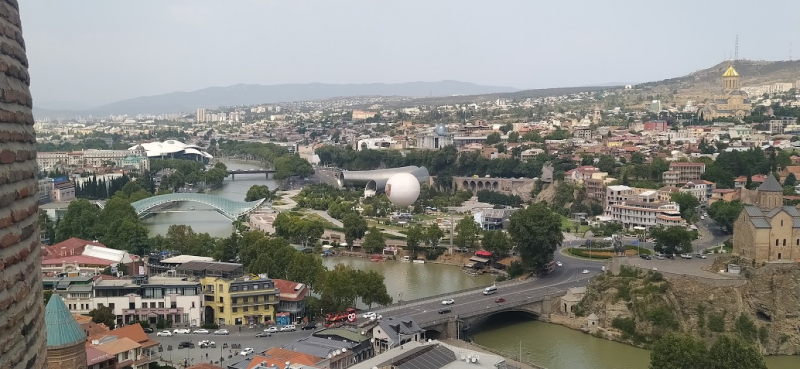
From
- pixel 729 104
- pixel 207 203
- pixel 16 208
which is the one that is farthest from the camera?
pixel 729 104

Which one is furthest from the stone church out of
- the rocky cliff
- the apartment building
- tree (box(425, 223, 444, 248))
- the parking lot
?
the apartment building

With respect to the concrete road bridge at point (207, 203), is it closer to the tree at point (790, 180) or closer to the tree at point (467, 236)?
the tree at point (467, 236)

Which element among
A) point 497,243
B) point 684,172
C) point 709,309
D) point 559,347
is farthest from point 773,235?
point 684,172

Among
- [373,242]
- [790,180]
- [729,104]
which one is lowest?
[373,242]

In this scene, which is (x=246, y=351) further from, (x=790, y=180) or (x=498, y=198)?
(x=790, y=180)

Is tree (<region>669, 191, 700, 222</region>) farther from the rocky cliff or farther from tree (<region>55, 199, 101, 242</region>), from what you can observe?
tree (<region>55, 199, 101, 242</region>)

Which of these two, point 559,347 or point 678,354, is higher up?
point 678,354

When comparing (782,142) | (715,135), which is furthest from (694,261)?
(715,135)
